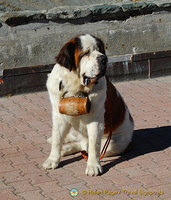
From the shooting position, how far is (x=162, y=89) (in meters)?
8.32

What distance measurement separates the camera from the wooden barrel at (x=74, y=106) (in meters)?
4.92

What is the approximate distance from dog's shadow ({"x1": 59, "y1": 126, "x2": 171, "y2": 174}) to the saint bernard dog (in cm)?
13

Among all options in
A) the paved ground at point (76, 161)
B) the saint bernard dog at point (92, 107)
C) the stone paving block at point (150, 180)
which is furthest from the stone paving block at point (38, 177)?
the stone paving block at point (150, 180)

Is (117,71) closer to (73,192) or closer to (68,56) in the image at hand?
(68,56)

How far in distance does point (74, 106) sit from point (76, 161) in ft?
2.80

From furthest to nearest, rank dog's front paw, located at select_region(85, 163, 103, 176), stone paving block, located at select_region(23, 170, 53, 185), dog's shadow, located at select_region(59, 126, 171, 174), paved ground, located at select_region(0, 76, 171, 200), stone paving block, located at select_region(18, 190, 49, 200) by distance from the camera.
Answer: dog's shadow, located at select_region(59, 126, 171, 174) → dog's front paw, located at select_region(85, 163, 103, 176) → stone paving block, located at select_region(23, 170, 53, 185) → paved ground, located at select_region(0, 76, 171, 200) → stone paving block, located at select_region(18, 190, 49, 200)

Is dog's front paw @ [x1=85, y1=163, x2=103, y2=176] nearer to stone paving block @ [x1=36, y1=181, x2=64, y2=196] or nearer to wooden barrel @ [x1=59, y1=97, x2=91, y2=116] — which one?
stone paving block @ [x1=36, y1=181, x2=64, y2=196]

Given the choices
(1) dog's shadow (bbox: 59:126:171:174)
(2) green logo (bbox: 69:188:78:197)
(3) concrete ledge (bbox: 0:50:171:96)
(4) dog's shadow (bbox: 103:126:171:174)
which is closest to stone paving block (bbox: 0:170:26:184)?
(1) dog's shadow (bbox: 59:126:171:174)

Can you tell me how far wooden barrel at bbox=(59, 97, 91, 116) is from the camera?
16.1 feet

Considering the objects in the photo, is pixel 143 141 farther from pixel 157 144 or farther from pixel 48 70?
pixel 48 70

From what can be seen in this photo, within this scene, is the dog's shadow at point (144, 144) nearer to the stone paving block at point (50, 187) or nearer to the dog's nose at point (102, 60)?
the stone paving block at point (50, 187)

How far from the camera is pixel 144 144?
6.03m

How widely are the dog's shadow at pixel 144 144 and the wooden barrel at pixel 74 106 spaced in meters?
0.72

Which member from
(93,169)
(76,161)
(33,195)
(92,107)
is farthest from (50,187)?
(92,107)
